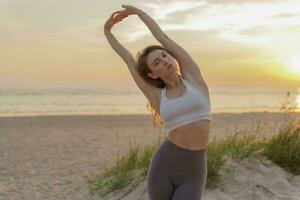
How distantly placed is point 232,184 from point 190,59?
3.10 m

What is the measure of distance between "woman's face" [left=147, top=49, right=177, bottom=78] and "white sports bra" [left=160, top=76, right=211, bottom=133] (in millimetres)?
156

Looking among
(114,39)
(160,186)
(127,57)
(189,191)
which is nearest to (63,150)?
(114,39)

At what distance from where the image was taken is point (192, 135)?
10.9ft

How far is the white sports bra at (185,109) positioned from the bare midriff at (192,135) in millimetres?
29

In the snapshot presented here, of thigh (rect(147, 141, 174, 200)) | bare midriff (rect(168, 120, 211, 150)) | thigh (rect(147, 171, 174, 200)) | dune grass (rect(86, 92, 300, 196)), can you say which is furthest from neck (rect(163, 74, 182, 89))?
dune grass (rect(86, 92, 300, 196))

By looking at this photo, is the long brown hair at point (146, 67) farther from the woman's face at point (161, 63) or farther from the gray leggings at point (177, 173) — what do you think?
the gray leggings at point (177, 173)

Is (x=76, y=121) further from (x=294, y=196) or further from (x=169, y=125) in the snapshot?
(x=169, y=125)

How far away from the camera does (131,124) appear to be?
62.9 feet

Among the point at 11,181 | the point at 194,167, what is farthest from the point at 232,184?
the point at 11,181

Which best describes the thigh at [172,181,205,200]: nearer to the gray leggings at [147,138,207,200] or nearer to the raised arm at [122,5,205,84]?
the gray leggings at [147,138,207,200]

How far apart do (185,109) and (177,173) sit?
1.33 feet

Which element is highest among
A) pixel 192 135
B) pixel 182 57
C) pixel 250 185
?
pixel 182 57

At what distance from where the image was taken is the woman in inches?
130

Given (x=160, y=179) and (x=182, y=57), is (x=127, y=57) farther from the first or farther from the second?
(x=160, y=179)
